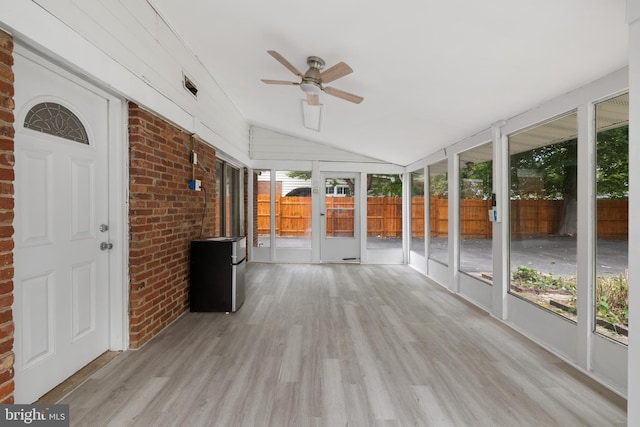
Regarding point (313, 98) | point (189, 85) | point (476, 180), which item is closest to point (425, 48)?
point (313, 98)

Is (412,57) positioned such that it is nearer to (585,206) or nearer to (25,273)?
(585,206)

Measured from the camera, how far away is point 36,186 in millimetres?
1846

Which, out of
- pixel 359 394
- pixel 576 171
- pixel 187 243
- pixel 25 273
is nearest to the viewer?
pixel 25 273

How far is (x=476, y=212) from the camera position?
394cm

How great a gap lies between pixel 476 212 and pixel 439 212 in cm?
104

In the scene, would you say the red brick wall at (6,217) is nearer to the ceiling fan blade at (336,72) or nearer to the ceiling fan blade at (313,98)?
the ceiling fan blade at (336,72)

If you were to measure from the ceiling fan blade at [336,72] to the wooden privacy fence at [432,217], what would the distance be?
2244 millimetres

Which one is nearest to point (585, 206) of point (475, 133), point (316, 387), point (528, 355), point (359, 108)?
point (528, 355)

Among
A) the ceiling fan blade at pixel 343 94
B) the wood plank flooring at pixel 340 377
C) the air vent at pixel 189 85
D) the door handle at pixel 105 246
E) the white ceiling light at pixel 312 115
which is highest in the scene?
the white ceiling light at pixel 312 115

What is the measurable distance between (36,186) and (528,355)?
3.84 m

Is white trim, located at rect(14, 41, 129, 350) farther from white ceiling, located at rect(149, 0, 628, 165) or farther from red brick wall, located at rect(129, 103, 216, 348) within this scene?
white ceiling, located at rect(149, 0, 628, 165)

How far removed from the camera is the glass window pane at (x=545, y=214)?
254 centimetres

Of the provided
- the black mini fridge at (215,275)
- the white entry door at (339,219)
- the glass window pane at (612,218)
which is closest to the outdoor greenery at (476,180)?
the glass window pane at (612,218)

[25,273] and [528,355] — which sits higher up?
[25,273]
